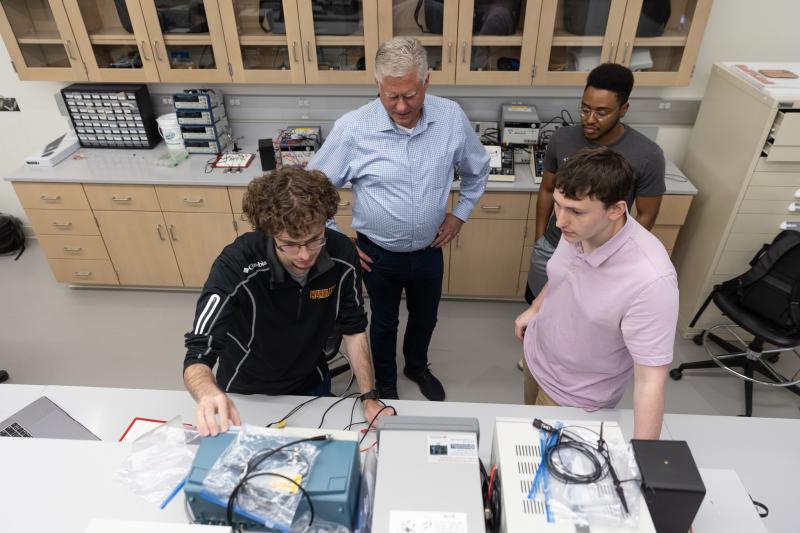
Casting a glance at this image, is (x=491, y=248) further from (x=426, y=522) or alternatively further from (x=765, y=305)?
(x=426, y=522)

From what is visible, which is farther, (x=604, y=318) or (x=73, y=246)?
(x=73, y=246)

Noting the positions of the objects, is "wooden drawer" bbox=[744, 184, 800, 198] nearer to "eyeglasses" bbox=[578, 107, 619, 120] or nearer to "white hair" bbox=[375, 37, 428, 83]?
"eyeglasses" bbox=[578, 107, 619, 120]

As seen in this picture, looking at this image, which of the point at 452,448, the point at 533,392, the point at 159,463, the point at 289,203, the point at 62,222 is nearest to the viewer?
the point at 452,448

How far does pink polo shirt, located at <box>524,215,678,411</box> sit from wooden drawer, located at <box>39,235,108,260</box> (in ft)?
9.04

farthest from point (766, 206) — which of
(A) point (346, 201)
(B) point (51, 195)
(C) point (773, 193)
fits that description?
(B) point (51, 195)

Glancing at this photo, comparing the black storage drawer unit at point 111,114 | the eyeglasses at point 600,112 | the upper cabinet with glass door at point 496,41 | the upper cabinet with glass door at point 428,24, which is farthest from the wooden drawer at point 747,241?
the black storage drawer unit at point 111,114

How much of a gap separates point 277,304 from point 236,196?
1.65 meters

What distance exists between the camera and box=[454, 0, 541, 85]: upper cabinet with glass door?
8.47 ft

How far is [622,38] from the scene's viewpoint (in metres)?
2.57

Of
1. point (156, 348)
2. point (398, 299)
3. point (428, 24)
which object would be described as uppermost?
point (428, 24)

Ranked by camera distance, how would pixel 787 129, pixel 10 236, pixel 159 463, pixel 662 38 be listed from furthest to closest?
pixel 10 236 < pixel 662 38 < pixel 787 129 < pixel 159 463

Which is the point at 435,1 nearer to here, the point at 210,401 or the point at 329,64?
the point at 329,64

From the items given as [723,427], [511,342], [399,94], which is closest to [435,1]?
[399,94]

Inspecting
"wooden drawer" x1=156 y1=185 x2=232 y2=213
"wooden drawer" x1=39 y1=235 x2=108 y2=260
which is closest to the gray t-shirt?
"wooden drawer" x1=156 y1=185 x2=232 y2=213
